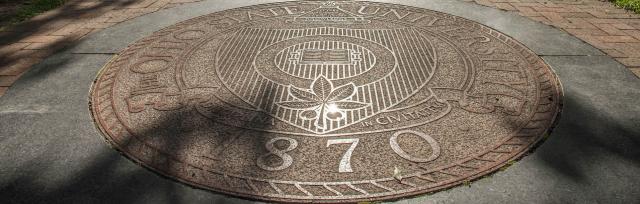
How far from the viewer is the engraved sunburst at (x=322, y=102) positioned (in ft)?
8.86

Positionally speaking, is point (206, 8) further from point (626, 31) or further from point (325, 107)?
A: point (626, 31)

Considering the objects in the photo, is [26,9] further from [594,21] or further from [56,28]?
[594,21]

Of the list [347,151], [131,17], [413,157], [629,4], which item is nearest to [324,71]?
[347,151]

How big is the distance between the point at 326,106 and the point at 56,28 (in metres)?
3.30

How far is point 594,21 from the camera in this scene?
14.1 ft

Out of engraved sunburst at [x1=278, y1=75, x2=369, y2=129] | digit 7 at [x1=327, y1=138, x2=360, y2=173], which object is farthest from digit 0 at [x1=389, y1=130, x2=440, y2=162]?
engraved sunburst at [x1=278, y1=75, x2=369, y2=129]

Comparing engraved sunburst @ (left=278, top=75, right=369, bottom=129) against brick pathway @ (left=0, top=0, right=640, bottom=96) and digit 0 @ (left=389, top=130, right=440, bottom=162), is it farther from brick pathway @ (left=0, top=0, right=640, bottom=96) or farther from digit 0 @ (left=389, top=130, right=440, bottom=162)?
brick pathway @ (left=0, top=0, right=640, bottom=96)

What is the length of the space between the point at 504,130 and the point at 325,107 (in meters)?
1.13

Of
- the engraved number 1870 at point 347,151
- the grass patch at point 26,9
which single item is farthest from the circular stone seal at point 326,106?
the grass patch at point 26,9

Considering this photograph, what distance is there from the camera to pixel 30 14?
4.75m

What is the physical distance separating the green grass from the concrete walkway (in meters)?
1.61

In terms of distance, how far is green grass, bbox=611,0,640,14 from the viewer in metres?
4.62

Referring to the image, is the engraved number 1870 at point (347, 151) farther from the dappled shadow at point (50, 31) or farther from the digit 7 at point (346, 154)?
the dappled shadow at point (50, 31)

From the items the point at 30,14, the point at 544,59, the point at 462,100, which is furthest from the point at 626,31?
the point at 30,14
